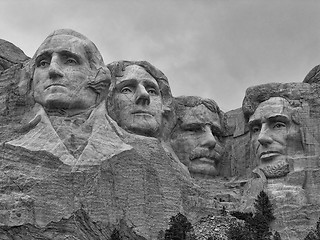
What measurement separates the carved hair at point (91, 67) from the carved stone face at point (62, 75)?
97 mm

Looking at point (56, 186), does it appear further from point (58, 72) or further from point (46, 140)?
point (58, 72)

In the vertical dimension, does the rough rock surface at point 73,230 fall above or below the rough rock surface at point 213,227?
below

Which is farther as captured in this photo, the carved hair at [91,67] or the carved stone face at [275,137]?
the carved stone face at [275,137]

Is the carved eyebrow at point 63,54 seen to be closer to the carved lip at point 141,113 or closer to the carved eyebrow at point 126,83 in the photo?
the carved eyebrow at point 126,83

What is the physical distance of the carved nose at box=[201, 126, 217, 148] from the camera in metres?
26.5

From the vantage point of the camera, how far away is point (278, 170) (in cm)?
2544

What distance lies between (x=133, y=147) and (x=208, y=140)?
307cm

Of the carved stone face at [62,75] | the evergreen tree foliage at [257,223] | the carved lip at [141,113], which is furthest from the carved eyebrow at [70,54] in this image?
the evergreen tree foliage at [257,223]

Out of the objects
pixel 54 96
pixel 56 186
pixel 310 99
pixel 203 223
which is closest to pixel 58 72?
pixel 54 96

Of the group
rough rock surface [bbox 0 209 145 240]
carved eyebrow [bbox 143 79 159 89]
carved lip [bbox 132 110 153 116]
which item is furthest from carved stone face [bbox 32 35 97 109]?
rough rock surface [bbox 0 209 145 240]

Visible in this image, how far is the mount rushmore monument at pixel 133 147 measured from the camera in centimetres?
2281

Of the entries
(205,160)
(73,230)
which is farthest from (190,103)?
(73,230)

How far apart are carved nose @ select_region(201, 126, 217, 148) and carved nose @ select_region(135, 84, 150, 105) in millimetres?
1865

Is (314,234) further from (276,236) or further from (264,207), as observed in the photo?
(264,207)
